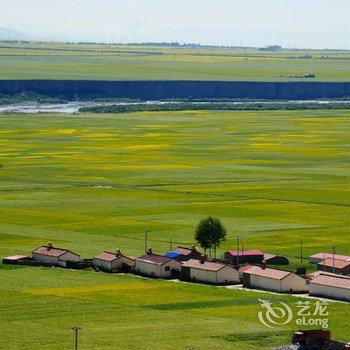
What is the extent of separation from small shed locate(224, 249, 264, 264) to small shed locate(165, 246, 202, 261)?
4.24ft

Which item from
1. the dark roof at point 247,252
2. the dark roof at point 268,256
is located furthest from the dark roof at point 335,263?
the dark roof at point 247,252

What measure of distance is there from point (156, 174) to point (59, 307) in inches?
1822

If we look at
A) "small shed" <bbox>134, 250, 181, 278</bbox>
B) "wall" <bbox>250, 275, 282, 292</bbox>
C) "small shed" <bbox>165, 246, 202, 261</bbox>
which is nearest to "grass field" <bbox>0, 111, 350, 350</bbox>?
"small shed" <bbox>134, 250, 181, 278</bbox>

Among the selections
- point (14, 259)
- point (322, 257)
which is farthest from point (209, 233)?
point (14, 259)

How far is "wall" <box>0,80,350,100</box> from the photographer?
191000mm

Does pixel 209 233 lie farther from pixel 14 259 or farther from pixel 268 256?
pixel 14 259

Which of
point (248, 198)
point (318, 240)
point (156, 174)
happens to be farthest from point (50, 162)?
point (318, 240)

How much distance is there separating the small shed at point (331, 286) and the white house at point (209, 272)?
3860mm

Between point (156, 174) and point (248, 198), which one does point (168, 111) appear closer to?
point (156, 174)

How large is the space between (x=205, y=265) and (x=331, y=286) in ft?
20.6

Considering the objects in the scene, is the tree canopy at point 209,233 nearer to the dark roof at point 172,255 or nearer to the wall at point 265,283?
the dark roof at point 172,255

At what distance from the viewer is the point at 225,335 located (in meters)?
48.7

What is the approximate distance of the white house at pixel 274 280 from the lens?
5688 centimetres

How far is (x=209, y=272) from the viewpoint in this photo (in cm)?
5928
